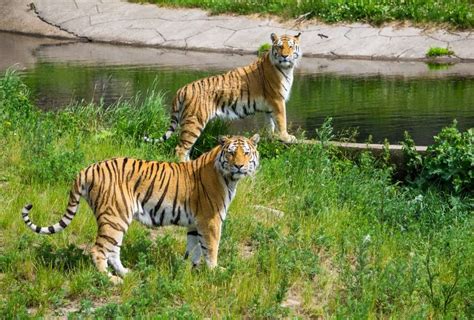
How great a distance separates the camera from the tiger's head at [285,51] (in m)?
9.46

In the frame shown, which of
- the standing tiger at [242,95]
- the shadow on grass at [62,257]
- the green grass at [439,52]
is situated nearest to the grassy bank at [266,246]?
the shadow on grass at [62,257]

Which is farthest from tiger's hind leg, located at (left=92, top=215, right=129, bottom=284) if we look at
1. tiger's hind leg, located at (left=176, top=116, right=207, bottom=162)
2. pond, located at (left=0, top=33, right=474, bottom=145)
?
pond, located at (left=0, top=33, right=474, bottom=145)

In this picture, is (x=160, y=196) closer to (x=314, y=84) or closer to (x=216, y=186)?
(x=216, y=186)

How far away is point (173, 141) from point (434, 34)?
10958 millimetres

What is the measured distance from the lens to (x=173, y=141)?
946 cm

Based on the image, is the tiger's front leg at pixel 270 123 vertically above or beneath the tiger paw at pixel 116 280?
beneath

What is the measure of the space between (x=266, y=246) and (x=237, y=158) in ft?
3.17

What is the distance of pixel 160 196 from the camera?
6.05 m

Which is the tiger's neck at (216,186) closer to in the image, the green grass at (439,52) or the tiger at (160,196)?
the tiger at (160,196)

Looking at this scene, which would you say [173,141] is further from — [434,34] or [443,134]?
[434,34]

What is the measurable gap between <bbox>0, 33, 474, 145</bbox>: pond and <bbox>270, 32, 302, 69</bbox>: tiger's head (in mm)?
1106

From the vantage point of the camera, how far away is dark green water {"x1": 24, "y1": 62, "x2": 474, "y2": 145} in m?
11.7

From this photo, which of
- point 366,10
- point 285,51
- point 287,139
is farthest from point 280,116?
point 366,10

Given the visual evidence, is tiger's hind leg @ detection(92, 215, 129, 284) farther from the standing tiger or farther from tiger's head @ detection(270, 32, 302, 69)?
tiger's head @ detection(270, 32, 302, 69)
